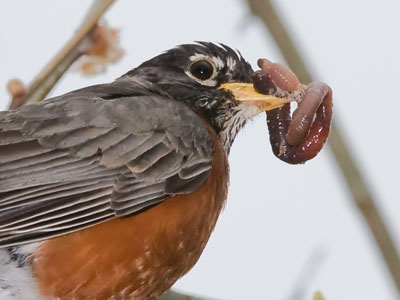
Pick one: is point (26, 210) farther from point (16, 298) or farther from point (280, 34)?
point (280, 34)

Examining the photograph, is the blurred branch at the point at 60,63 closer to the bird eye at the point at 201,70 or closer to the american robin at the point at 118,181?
the american robin at the point at 118,181

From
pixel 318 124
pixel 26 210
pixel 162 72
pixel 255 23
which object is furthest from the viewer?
pixel 162 72

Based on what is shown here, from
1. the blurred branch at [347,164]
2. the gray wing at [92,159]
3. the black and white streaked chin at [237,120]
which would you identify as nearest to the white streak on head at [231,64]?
the black and white streaked chin at [237,120]

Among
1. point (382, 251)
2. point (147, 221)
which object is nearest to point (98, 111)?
point (147, 221)

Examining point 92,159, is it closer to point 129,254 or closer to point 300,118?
point 129,254

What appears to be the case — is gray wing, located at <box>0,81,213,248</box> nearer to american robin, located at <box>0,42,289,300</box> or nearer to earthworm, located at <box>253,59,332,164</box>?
american robin, located at <box>0,42,289,300</box>

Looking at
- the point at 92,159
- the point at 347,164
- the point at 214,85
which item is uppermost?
the point at 92,159

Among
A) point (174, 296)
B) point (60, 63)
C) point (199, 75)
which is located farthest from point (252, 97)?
point (60, 63)
